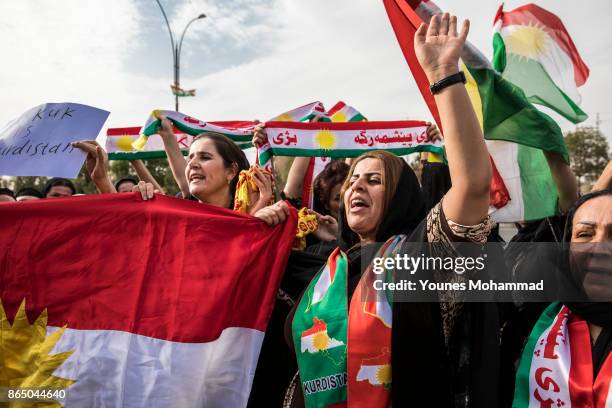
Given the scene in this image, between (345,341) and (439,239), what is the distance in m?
0.57

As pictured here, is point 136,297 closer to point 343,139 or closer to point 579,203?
point 579,203

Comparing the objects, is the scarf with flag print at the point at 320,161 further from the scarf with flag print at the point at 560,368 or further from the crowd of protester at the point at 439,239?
the scarf with flag print at the point at 560,368

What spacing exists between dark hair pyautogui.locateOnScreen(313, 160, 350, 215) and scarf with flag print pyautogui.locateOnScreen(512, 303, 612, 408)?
6.50ft

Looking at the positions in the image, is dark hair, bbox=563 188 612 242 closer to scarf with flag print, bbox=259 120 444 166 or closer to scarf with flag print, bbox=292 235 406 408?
scarf with flag print, bbox=292 235 406 408

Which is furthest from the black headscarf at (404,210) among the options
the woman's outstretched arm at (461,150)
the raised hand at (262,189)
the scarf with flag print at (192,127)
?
the scarf with flag print at (192,127)

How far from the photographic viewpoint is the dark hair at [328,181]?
11.8 feet

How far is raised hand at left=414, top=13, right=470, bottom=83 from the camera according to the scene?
1420 mm

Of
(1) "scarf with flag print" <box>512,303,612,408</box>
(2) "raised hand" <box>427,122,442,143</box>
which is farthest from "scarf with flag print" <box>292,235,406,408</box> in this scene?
(2) "raised hand" <box>427,122,442,143</box>

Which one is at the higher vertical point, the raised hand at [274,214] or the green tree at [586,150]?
the green tree at [586,150]

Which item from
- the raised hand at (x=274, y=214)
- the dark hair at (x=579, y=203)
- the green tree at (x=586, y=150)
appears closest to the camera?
the dark hair at (x=579, y=203)

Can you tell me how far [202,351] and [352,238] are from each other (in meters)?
0.85

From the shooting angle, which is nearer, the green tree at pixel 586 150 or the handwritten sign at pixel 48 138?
the handwritten sign at pixel 48 138

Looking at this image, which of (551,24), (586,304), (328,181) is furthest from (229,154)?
(551,24)

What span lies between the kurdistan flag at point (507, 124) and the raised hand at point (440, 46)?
48 centimetres
